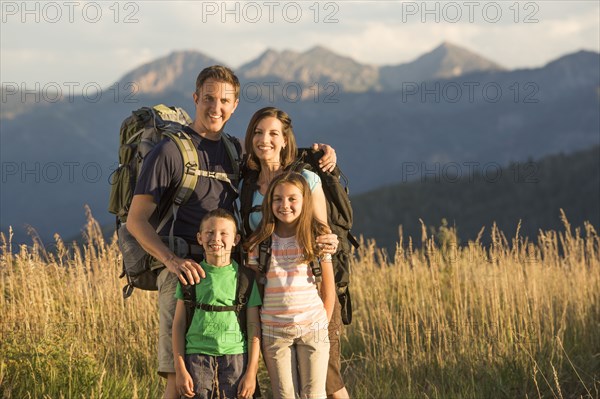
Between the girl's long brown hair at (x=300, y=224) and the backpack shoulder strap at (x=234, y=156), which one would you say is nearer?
the girl's long brown hair at (x=300, y=224)

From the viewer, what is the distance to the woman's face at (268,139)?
4066mm

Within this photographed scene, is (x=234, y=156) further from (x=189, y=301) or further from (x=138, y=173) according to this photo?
(x=189, y=301)

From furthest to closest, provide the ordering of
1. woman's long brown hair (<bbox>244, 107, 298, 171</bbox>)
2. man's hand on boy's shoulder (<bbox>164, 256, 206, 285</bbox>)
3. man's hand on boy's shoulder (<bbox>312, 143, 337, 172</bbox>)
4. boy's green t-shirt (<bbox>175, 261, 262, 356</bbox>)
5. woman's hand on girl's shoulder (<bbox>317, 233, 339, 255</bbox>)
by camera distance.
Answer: man's hand on boy's shoulder (<bbox>312, 143, 337, 172</bbox>), woman's long brown hair (<bbox>244, 107, 298, 171</bbox>), woman's hand on girl's shoulder (<bbox>317, 233, 339, 255</bbox>), boy's green t-shirt (<bbox>175, 261, 262, 356</bbox>), man's hand on boy's shoulder (<bbox>164, 256, 206, 285</bbox>)

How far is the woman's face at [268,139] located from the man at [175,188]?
166 millimetres

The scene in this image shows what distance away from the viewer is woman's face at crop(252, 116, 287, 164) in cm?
407

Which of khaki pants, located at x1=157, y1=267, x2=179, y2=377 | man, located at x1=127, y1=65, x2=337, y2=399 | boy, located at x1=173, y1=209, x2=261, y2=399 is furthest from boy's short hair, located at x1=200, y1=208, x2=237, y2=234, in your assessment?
khaki pants, located at x1=157, y1=267, x2=179, y2=377

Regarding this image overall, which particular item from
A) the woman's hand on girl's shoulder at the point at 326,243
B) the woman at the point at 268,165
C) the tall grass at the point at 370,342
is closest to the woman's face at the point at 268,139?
the woman at the point at 268,165

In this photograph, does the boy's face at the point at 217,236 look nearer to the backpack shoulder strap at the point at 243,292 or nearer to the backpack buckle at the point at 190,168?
the backpack shoulder strap at the point at 243,292

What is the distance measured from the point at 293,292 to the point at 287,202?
45 cm

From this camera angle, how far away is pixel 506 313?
6508mm

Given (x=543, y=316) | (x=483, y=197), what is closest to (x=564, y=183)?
(x=483, y=197)

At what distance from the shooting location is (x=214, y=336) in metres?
3.88

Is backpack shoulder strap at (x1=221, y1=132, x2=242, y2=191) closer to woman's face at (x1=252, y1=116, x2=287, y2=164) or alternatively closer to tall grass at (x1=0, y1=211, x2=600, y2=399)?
woman's face at (x1=252, y1=116, x2=287, y2=164)

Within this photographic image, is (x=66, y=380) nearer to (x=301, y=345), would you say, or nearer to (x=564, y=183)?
(x=301, y=345)
